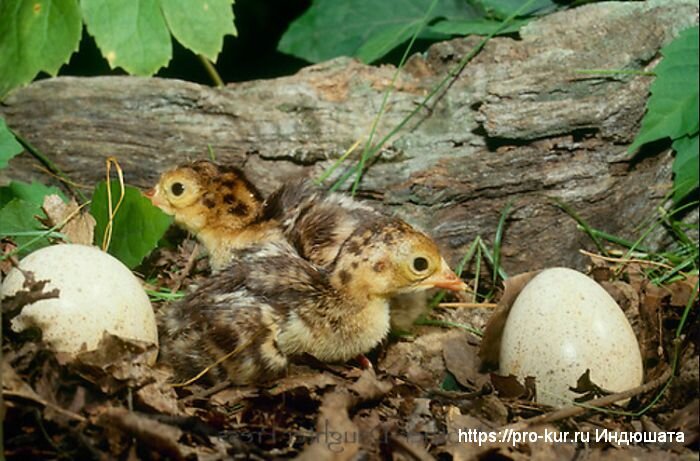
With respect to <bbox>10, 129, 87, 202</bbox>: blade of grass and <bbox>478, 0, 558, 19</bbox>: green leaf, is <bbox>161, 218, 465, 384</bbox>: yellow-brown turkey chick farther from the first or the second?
<bbox>478, 0, 558, 19</bbox>: green leaf

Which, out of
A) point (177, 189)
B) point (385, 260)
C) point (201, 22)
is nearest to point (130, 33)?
point (201, 22)

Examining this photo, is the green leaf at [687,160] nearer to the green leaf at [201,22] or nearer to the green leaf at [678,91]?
the green leaf at [678,91]

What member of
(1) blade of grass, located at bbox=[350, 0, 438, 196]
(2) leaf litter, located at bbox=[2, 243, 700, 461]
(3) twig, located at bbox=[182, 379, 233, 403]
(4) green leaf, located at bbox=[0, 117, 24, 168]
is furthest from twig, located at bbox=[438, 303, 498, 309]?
(4) green leaf, located at bbox=[0, 117, 24, 168]

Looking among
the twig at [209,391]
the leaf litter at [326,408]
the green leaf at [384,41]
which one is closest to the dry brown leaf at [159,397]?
the leaf litter at [326,408]

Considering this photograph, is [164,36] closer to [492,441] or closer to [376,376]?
[376,376]

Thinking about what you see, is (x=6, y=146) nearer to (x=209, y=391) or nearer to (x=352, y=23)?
(x=209, y=391)
